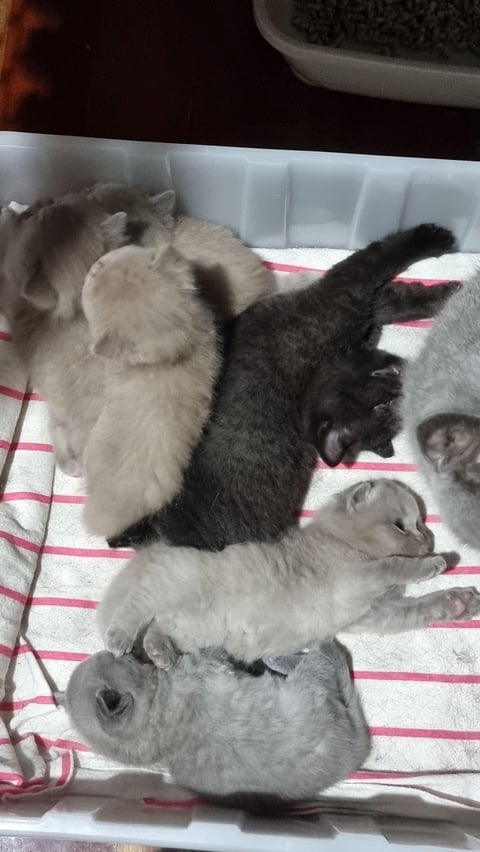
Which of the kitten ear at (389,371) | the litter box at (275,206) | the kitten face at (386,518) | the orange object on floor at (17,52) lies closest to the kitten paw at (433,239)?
the litter box at (275,206)

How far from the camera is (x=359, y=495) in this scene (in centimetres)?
142

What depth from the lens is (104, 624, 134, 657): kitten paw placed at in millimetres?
1270

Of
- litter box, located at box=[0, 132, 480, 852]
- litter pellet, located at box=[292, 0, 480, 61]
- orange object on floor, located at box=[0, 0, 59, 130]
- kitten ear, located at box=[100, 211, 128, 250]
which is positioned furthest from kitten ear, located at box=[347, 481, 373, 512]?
orange object on floor, located at box=[0, 0, 59, 130]

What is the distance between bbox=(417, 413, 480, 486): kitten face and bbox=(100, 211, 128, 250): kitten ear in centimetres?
62

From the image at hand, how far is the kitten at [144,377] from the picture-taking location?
48.6 inches

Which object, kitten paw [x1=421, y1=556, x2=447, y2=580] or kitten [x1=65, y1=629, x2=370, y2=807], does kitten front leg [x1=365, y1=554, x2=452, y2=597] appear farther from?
kitten [x1=65, y1=629, x2=370, y2=807]

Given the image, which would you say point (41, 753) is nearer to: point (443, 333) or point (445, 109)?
point (443, 333)

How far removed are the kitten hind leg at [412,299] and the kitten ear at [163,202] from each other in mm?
448

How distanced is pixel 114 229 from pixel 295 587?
695 mm

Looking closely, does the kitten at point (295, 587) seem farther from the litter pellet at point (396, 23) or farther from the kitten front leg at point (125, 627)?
the litter pellet at point (396, 23)

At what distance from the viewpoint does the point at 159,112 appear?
185 centimetres

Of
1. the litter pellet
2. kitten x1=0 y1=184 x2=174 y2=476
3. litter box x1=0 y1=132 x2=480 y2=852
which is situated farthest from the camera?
the litter pellet

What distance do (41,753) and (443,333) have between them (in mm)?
1045

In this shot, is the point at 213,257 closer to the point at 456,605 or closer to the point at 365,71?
the point at 365,71
